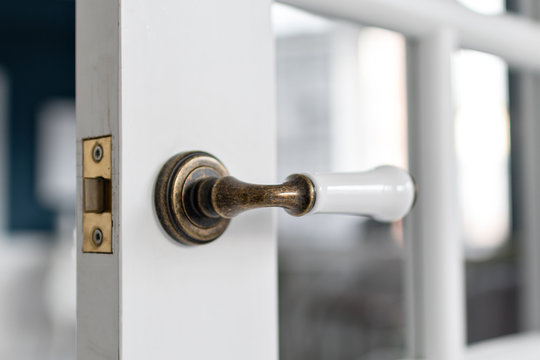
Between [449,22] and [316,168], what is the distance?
3514mm

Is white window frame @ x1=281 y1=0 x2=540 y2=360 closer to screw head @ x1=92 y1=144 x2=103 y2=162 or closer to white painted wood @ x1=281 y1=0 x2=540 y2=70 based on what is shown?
white painted wood @ x1=281 y1=0 x2=540 y2=70

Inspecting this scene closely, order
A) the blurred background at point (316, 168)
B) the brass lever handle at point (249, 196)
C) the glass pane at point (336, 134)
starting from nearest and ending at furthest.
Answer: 1. the brass lever handle at point (249, 196)
2. the blurred background at point (316, 168)
3. the glass pane at point (336, 134)

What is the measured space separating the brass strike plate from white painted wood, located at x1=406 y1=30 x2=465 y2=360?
0.21m

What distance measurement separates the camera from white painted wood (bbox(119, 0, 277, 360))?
23 centimetres

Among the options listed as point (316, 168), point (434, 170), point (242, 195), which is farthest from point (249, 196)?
point (316, 168)

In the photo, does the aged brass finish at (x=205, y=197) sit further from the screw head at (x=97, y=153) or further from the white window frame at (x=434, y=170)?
the white window frame at (x=434, y=170)

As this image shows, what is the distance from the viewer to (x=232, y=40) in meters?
0.27

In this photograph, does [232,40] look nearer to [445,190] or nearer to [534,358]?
[445,190]

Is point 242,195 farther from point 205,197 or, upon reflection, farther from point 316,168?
point 316,168

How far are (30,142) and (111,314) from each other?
110 inches

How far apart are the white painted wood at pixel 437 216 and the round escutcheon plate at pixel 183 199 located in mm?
171

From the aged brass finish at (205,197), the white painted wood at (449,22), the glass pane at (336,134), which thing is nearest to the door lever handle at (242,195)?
the aged brass finish at (205,197)

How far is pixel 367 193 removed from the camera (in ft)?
0.82

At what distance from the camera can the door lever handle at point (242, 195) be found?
228 millimetres
